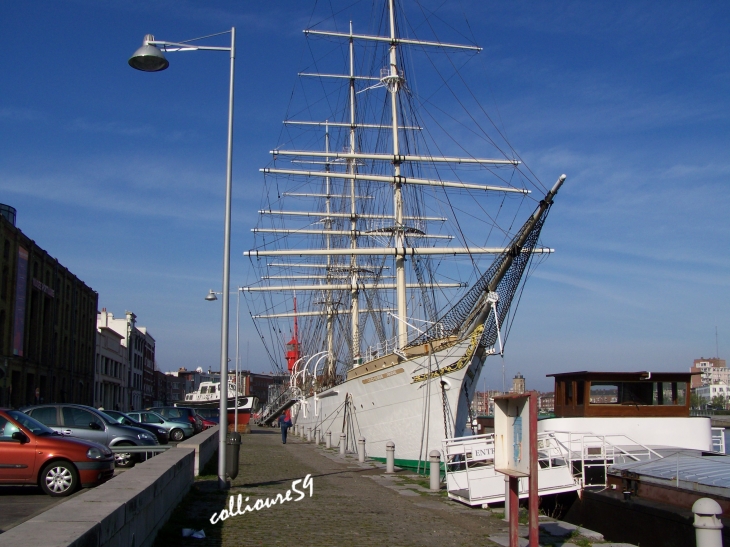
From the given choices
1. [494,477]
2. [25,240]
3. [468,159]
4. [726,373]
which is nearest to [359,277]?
[468,159]

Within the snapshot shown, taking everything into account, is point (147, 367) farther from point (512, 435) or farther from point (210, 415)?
point (512, 435)

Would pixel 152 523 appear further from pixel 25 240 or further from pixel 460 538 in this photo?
pixel 25 240

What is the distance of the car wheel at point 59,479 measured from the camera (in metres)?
12.1

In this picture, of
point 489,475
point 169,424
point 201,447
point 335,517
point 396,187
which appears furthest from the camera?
point 396,187

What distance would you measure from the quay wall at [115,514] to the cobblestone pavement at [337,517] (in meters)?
0.53

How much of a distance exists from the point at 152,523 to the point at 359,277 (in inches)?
→ 1618

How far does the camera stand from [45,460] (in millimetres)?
12102

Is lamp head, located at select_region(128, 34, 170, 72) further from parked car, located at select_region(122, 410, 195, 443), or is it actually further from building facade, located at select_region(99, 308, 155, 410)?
building facade, located at select_region(99, 308, 155, 410)

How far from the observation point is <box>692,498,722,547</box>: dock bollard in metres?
7.02

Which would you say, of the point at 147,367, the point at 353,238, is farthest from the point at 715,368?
the point at 353,238

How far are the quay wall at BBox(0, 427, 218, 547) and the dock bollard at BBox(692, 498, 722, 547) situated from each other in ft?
17.4

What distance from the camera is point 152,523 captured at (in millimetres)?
8594

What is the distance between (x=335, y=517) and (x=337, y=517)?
0.03 metres

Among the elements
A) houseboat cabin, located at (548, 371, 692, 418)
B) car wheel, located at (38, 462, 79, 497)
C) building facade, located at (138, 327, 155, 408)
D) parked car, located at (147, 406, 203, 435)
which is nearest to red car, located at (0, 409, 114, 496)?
car wheel, located at (38, 462, 79, 497)
